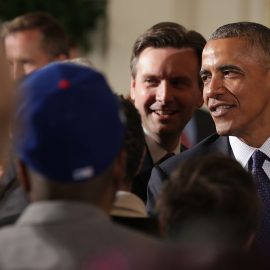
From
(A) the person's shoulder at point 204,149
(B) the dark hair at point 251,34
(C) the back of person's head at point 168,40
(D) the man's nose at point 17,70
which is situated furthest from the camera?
(D) the man's nose at point 17,70

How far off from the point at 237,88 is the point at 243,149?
0.74ft

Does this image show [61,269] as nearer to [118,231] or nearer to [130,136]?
[118,231]

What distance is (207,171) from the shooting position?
2.43 metres

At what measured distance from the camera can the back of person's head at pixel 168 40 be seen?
4.49 metres

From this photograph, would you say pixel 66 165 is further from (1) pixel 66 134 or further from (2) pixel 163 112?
(2) pixel 163 112

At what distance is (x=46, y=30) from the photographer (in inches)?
229

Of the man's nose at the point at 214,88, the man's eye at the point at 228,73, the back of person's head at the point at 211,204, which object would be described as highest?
the back of person's head at the point at 211,204

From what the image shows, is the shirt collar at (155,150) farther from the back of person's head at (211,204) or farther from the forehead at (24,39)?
the back of person's head at (211,204)

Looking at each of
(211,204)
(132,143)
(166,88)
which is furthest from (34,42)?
(211,204)

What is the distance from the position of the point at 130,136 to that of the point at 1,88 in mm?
1395

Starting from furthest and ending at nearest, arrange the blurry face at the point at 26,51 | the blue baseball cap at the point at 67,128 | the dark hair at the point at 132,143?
the blurry face at the point at 26,51, the dark hair at the point at 132,143, the blue baseball cap at the point at 67,128

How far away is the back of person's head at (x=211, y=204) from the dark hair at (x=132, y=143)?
65 cm

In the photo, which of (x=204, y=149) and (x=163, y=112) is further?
(x=163, y=112)

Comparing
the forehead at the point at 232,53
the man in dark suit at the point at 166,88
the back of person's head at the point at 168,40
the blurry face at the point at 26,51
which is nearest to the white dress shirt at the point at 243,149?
the forehead at the point at 232,53
